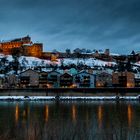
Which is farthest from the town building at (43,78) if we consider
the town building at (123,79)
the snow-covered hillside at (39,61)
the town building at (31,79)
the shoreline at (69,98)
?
the snow-covered hillside at (39,61)

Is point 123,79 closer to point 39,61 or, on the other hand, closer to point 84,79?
point 84,79

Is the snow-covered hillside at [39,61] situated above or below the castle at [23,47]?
below

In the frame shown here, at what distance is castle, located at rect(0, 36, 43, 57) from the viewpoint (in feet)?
500

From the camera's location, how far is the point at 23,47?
6058 inches

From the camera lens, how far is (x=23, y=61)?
137 m

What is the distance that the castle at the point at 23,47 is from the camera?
152m

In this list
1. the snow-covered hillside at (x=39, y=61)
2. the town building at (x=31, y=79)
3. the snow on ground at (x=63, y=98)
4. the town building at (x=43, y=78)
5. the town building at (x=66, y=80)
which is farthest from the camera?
the snow-covered hillside at (x=39, y=61)

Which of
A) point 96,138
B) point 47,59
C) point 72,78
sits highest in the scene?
point 47,59

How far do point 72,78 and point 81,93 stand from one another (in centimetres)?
1291

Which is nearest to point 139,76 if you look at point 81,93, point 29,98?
point 81,93

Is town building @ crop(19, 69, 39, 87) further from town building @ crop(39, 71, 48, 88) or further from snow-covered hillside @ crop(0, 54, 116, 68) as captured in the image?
snow-covered hillside @ crop(0, 54, 116, 68)

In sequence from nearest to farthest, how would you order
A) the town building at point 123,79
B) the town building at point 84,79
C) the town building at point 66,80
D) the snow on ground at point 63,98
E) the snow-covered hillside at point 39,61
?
the snow on ground at point 63,98 → the town building at point 66,80 → the town building at point 84,79 → the town building at point 123,79 → the snow-covered hillside at point 39,61

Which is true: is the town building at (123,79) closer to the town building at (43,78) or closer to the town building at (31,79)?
the town building at (43,78)

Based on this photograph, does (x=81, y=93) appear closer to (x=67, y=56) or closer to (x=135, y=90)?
(x=135, y=90)
